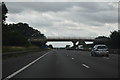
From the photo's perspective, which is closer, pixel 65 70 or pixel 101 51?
pixel 65 70

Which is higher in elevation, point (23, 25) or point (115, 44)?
point (23, 25)

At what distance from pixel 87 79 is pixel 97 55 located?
88.6 ft

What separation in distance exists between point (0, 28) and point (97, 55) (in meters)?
46.4

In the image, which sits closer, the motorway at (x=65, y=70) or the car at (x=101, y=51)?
the motorway at (x=65, y=70)

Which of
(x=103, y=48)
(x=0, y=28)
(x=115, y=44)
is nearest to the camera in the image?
(x=103, y=48)

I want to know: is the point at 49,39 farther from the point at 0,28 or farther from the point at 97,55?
the point at 97,55

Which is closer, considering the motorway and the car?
the motorway

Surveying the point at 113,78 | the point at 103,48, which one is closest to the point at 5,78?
the point at 113,78

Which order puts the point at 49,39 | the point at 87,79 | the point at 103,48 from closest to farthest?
1. the point at 87,79
2. the point at 103,48
3. the point at 49,39

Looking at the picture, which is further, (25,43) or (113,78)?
(25,43)

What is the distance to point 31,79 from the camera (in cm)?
1239

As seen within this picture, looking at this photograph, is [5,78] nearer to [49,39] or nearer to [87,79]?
[87,79]

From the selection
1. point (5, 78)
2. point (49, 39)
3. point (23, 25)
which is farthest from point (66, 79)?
point (23, 25)

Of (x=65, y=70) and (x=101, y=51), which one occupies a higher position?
(x=101, y=51)
